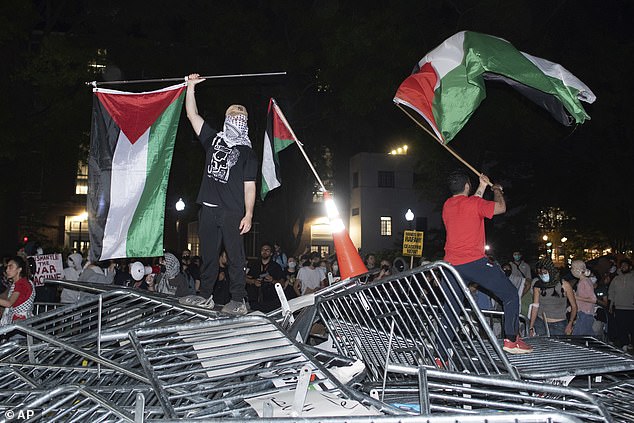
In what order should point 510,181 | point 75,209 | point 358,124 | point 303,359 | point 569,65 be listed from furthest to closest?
point 75,209
point 510,181
point 358,124
point 569,65
point 303,359

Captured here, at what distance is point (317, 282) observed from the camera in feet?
57.5

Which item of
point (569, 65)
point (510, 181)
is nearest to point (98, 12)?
point (569, 65)

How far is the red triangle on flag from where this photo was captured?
661 cm

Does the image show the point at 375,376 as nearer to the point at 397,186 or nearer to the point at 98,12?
the point at 98,12

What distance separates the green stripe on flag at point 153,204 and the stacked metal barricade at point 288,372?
0.68 m

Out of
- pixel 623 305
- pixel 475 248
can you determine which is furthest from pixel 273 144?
pixel 623 305

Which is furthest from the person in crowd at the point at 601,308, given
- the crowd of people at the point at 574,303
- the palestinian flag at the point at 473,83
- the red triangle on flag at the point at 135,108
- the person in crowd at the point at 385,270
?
the red triangle on flag at the point at 135,108

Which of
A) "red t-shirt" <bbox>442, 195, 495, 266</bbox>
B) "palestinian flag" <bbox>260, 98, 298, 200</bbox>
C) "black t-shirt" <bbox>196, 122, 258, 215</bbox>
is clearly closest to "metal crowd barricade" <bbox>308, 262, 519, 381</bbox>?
"red t-shirt" <bbox>442, 195, 495, 266</bbox>

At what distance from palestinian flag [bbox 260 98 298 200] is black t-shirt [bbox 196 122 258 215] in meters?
2.19

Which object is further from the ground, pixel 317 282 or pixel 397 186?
pixel 397 186

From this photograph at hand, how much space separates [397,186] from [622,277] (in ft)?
111

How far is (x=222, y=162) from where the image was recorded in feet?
21.7

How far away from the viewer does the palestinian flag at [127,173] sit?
638cm

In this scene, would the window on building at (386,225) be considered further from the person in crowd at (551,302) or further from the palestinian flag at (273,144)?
the palestinian flag at (273,144)
